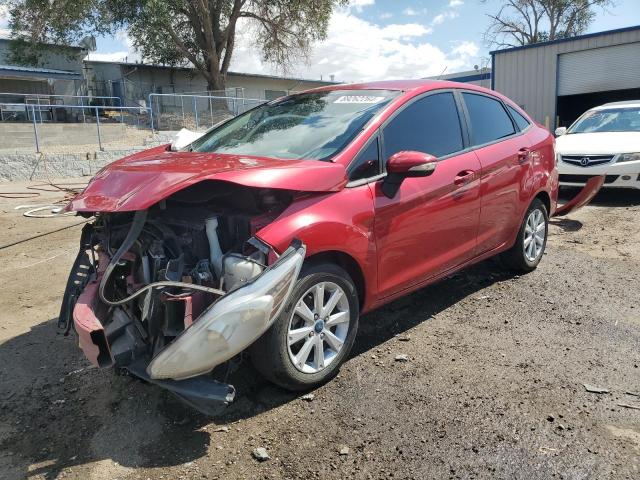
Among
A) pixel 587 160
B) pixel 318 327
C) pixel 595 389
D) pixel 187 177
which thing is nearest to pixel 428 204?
pixel 318 327

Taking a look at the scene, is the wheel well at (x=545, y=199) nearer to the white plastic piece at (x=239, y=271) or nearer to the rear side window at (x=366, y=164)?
the rear side window at (x=366, y=164)

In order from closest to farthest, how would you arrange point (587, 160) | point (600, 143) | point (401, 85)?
point (401, 85)
point (587, 160)
point (600, 143)

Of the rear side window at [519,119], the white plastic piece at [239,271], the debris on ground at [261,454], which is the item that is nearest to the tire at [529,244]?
the rear side window at [519,119]

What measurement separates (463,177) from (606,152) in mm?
5721

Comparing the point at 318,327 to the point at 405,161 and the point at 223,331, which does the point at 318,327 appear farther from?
the point at 405,161

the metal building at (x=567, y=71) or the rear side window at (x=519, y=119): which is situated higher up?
the metal building at (x=567, y=71)

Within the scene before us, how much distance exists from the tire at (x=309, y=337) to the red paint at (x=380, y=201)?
0.53 feet

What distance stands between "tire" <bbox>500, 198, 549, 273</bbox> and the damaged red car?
0.87m

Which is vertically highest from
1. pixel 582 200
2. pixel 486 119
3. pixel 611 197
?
pixel 486 119

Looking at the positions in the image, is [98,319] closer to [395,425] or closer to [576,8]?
[395,425]

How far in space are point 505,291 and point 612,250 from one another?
7.00ft

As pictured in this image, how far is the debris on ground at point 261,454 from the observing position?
8.43ft

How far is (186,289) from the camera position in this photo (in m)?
2.71

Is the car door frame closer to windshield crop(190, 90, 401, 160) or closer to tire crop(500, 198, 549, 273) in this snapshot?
windshield crop(190, 90, 401, 160)
